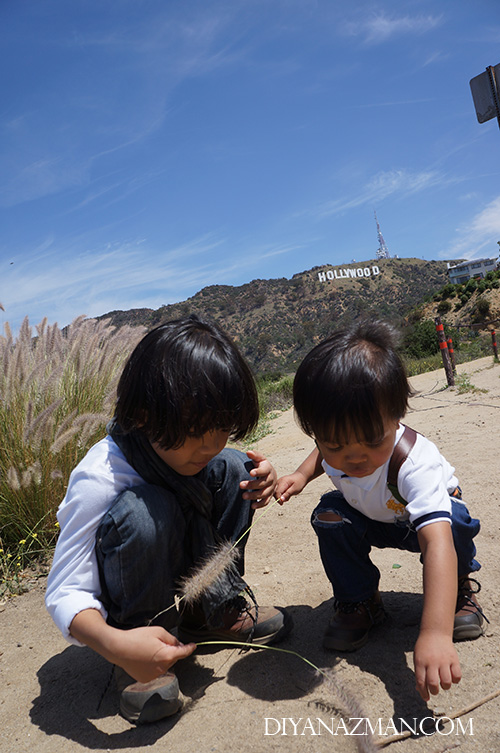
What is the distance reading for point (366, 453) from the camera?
1378mm

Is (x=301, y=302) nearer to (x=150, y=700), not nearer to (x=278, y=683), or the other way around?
(x=278, y=683)

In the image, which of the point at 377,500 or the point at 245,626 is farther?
the point at 245,626

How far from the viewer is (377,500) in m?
1.52

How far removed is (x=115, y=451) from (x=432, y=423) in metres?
3.26

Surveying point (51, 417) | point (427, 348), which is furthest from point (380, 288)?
point (51, 417)

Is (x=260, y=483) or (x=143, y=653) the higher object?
(x=260, y=483)

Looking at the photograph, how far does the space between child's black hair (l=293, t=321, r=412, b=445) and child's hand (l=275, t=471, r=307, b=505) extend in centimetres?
34

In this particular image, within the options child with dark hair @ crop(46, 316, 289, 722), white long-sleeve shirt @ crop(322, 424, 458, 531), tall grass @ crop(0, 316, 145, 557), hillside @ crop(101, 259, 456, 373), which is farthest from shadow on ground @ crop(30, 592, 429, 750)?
hillside @ crop(101, 259, 456, 373)

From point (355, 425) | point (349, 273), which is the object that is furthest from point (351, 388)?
point (349, 273)

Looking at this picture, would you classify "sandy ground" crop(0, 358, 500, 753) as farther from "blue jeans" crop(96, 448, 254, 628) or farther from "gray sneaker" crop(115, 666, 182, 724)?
"blue jeans" crop(96, 448, 254, 628)

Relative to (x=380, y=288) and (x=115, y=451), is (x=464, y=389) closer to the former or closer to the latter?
(x=115, y=451)

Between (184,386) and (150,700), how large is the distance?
809 millimetres

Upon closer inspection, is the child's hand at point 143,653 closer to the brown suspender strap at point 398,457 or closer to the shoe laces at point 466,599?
the brown suspender strap at point 398,457

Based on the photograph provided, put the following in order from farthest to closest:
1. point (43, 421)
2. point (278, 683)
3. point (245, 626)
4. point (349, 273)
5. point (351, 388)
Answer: point (349, 273), point (43, 421), point (245, 626), point (278, 683), point (351, 388)
